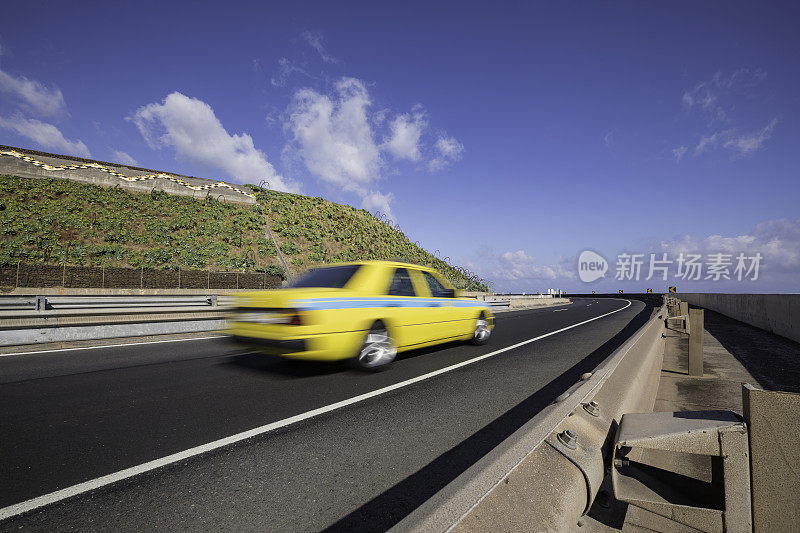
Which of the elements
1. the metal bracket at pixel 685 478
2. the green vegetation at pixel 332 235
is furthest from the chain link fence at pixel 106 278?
the metal bracket at pixel 685 478

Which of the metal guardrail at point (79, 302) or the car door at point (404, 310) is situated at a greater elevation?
the car door at point (404, 310)

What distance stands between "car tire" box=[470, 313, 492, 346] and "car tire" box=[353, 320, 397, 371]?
2.86 meters

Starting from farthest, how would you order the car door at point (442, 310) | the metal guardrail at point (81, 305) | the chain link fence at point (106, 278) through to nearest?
the chain link fence at point (106, 278), the metal guardrail at point (81, 305), the car door at point (442, 310)

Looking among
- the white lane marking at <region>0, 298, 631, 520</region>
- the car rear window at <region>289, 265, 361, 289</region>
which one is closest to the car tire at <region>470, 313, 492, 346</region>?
the car rear window at <region>289, 265, 361, 289</region>

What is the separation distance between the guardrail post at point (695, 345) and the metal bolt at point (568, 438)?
617cm

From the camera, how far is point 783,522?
1.55 meters

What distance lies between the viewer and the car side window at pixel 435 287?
286 inches

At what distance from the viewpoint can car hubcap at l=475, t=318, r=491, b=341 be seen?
8469 mm

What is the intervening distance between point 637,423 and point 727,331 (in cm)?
1587

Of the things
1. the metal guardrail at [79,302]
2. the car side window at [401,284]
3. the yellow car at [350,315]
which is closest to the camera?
the yellow car at [350,315]

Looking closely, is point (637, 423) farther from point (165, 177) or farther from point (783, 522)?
point (165, 177)

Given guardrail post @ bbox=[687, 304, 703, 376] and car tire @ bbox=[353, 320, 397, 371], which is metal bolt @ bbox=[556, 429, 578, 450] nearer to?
car tire @ bbox=[353, 320, 397, 371]

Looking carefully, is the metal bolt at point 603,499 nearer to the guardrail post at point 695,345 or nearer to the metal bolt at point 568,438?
the metal bolt at point 568,438

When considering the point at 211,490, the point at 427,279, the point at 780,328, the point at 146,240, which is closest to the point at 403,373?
the point at 427,279
